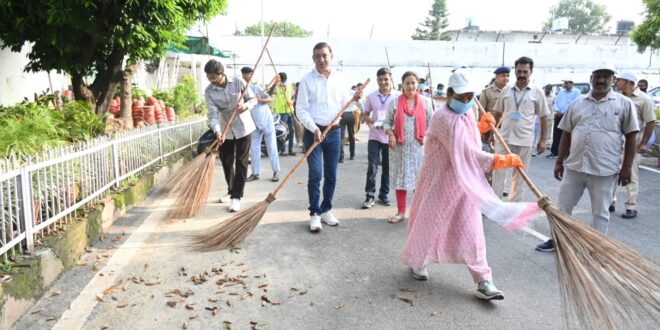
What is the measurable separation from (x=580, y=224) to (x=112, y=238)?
4.14 m

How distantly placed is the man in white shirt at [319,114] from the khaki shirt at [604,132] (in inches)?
83.4

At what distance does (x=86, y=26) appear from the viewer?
6316 millimetres

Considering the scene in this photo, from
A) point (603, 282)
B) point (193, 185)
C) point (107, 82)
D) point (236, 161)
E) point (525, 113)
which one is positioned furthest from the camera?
point (107, 82)

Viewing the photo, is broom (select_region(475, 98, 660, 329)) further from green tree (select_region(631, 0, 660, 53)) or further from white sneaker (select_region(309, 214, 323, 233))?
green tree (select_region(631, 0, 660, 53))

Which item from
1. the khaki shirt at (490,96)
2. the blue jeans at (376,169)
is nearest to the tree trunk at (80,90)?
the blue jeans at (376,169)

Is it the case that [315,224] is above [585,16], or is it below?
below

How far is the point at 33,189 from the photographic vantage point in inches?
158

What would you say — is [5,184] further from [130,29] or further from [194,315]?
[130,29]

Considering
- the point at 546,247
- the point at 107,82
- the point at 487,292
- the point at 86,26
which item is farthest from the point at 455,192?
the point at 107,82

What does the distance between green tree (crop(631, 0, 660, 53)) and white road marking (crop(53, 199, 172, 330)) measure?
12661 mm

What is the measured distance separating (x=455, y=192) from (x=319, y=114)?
2.07m

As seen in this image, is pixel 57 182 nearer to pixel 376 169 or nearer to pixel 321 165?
pixel 321 165

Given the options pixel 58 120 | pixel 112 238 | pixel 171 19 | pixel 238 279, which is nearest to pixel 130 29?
pixel 171 19

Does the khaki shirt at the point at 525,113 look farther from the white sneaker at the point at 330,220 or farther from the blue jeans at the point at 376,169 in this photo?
the white sneaker at the point at 330,220
